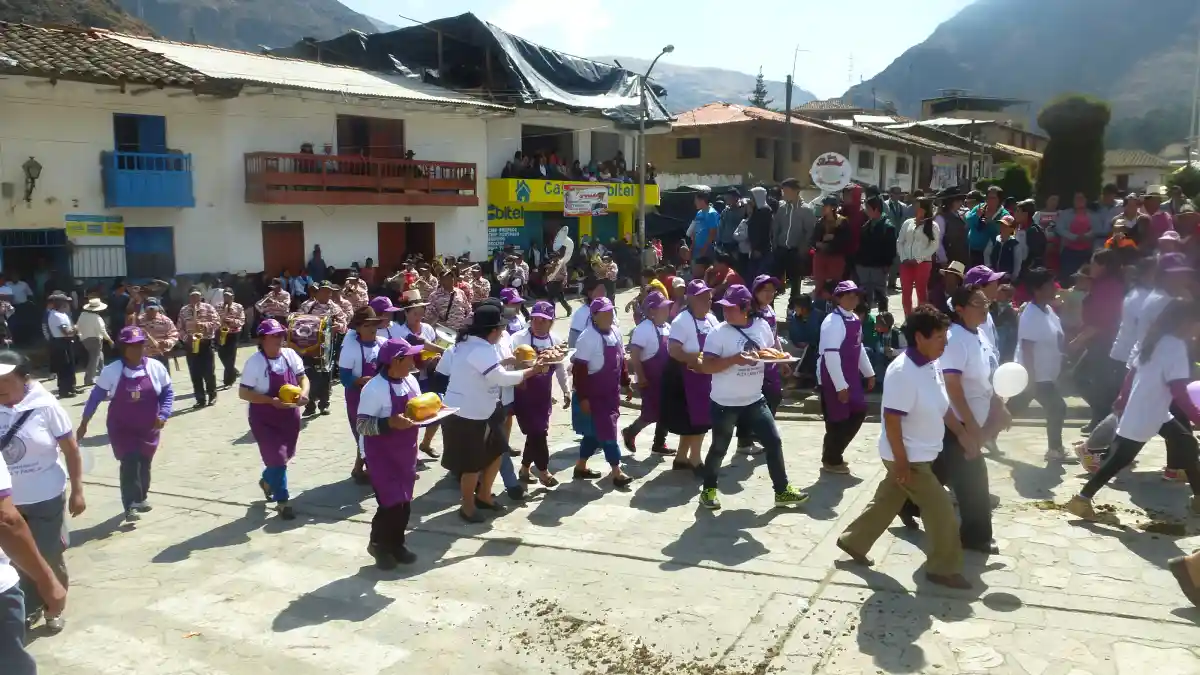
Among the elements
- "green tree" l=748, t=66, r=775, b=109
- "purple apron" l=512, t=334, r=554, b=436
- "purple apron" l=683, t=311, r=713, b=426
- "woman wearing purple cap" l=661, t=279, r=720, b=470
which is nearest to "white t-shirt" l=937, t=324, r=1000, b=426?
"woman wearing purple cap" l=661, t=279, r=720, b=470

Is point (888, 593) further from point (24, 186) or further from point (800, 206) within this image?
point (24, 186)

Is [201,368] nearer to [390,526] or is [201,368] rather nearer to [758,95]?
[390,526]

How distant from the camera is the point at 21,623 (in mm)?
3715

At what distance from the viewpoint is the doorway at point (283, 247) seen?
74.4ft

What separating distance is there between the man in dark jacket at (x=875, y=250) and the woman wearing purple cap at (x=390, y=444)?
7885 millimetres

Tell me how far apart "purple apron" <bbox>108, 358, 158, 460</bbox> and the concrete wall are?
501 inches

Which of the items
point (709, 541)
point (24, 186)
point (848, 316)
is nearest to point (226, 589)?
point (709, 541)

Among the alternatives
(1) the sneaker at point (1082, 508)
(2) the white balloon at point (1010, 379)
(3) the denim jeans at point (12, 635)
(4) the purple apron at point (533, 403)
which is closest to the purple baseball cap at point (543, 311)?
(4) the purple apron at point (533, 403)

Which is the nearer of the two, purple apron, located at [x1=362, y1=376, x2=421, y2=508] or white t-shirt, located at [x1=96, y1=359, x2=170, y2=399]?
purple apron, located at [x1=362, y1=376, x2=421, y2=508]

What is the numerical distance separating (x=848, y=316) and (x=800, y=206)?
19.7 ft

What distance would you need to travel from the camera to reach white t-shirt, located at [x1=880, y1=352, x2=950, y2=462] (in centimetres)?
588

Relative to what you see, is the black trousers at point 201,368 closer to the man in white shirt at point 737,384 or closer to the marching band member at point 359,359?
the marching band member at point 359,359

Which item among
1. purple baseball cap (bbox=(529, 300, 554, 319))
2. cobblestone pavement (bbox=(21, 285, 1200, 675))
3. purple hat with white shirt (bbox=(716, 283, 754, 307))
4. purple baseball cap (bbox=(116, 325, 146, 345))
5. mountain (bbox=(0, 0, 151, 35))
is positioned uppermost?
mountain (bbox=(0, 0, 151, 35))

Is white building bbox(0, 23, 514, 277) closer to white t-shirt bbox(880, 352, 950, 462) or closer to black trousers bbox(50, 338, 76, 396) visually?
black trousers bbox(50, 338, 76, 396)
